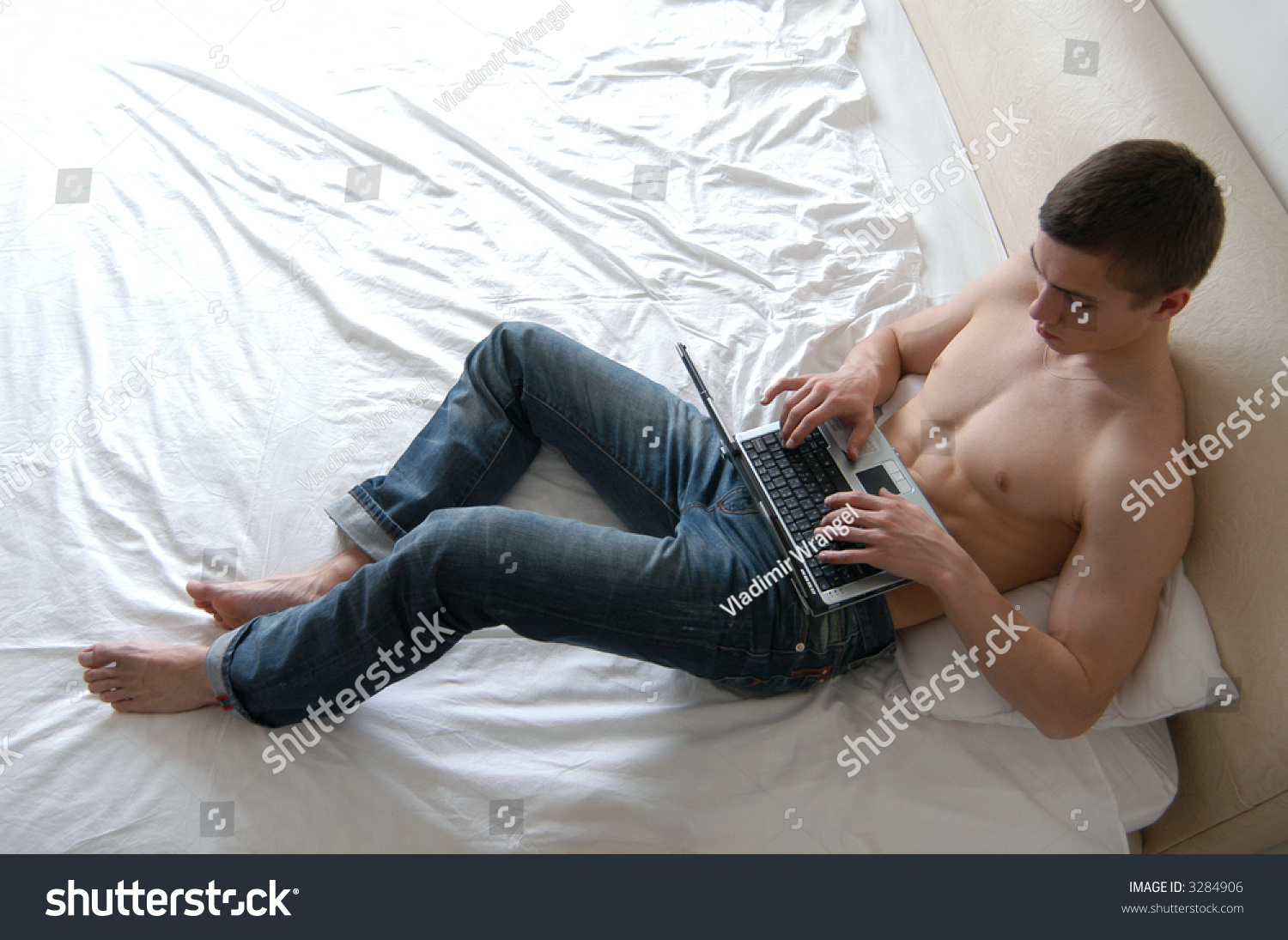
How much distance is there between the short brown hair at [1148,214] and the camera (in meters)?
0.94

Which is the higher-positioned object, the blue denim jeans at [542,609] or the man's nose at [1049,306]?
the man's nose at [1049,306]

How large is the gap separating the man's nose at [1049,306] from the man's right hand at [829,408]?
23cm

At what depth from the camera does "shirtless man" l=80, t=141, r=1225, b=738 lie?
975 millimetres

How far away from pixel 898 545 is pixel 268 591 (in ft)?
2.64

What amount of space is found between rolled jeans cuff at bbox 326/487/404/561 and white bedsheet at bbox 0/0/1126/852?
2.4 inches

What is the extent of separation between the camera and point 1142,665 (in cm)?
103

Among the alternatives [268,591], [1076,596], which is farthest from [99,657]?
[1076,596]

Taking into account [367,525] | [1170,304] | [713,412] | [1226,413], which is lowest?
[367,525]

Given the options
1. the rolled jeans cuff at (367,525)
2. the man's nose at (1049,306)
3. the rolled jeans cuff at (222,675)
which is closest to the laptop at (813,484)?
the man's nose at (1049,306)

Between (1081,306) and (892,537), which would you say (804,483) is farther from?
(1081,306)

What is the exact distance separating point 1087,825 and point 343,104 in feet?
5.63

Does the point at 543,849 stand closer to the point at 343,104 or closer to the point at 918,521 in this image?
the point at 918,521

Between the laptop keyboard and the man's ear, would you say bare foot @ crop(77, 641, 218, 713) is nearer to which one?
the laptop keyboard

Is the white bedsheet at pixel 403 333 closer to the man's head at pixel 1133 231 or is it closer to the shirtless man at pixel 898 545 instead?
the shirtless man at pixel 898 545
